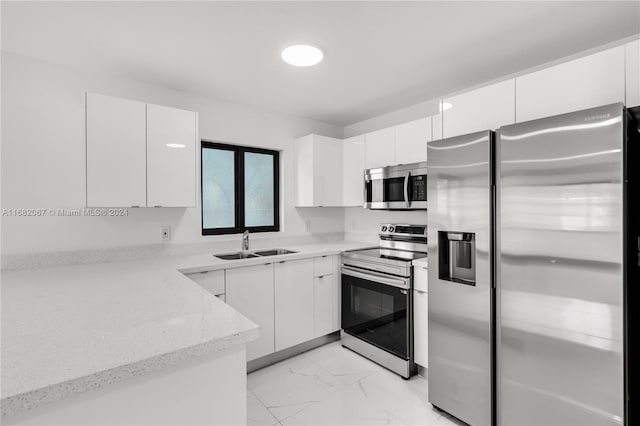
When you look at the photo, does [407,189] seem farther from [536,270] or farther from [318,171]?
[536,270]

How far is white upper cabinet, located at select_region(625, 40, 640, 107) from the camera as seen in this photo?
4.97 ft

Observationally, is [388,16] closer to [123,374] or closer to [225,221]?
[123,374]

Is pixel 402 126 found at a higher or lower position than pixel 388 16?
lower

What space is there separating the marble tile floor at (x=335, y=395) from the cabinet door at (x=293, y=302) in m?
0.21

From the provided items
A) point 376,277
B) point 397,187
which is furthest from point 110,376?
point 397,187

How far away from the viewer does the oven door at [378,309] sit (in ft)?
8.18

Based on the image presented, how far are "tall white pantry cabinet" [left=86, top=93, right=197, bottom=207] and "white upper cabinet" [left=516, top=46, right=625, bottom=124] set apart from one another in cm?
230

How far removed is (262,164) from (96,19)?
73.6 inches

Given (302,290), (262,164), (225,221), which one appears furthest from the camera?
(262,164)


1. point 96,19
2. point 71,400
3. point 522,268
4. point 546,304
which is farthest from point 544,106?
point 96,19

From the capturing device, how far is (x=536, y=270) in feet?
5.26

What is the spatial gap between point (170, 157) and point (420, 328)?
2.30m

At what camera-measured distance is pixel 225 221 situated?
10.3ft

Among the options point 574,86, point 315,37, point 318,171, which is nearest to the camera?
point 574,86
